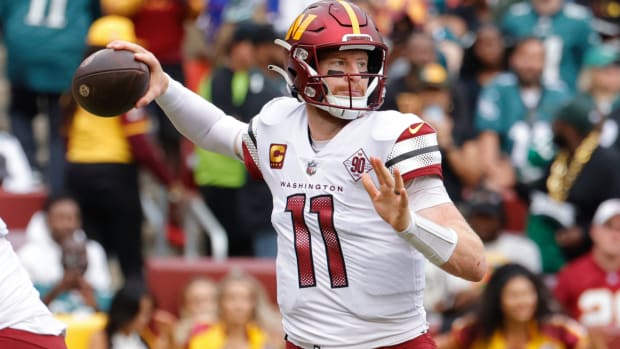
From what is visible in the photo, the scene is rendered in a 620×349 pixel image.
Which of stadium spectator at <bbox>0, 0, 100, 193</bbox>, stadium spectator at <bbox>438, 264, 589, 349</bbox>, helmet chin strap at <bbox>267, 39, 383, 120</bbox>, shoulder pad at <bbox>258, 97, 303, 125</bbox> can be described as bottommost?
stadium spectator at <bbox>438, 264, 589, 349</bbox>

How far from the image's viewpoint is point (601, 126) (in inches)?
349

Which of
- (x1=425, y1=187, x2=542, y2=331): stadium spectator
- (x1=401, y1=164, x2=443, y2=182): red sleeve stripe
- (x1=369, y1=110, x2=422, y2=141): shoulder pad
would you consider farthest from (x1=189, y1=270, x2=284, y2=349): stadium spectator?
(x1=401, y1=164, x2=443, y2=182): red sleeve stripe

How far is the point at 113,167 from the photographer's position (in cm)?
841

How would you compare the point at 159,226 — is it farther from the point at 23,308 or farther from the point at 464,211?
the point at 23,308

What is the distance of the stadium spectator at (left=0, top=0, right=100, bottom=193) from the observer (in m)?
8.77

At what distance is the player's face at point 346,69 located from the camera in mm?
4410

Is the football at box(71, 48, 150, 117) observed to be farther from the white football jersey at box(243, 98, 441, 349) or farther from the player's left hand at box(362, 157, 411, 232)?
the player's left hand at box(362, 157, 411, 232)

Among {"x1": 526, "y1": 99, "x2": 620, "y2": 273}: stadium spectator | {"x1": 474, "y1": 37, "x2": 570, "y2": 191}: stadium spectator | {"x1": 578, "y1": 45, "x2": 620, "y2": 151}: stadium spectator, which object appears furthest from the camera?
{"x1": 474, "y1": 37, "x2": 570, "y2": 191}: stadium spectator

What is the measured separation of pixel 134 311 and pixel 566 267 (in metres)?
2.52

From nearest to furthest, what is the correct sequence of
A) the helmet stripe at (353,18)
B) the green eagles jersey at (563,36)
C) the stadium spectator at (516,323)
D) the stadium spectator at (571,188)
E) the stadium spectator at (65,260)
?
the helmet stripe at (353,18) → the stadium spectator at (516,323) → the stadium spectator at (65,260) → the stadium spectator at (571,188) → the green eagles jersey at (563,36)

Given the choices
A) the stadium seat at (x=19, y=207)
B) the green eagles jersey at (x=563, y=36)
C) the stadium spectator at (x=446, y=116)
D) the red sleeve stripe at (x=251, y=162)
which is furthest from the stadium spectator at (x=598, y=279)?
the red sleeve stripe at (x=251, y=162)

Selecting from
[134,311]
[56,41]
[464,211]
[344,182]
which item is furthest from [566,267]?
[344,182]

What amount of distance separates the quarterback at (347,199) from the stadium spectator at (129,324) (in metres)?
2.88

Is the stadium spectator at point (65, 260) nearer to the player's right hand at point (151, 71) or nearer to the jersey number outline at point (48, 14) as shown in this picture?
the jersey number outline at point (48, 14)
